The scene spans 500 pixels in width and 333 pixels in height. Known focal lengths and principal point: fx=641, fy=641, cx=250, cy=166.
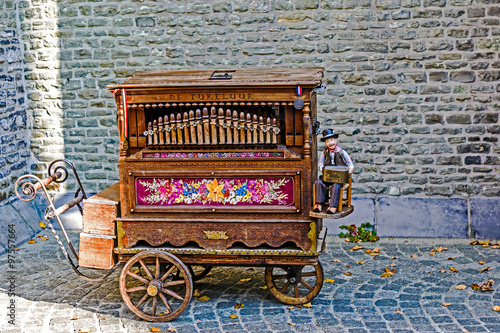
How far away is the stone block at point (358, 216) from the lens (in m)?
8.76

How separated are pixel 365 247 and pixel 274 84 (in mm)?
3345

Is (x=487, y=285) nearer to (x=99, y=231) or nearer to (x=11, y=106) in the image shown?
(x=99, y=231)

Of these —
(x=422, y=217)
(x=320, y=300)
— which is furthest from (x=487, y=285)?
(x=422, y=217)

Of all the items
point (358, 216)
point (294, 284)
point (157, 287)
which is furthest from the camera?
point (358, 216)

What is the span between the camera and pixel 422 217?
8633 millimetres

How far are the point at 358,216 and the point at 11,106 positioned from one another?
5111mm

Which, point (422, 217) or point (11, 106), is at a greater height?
point (11, 106)

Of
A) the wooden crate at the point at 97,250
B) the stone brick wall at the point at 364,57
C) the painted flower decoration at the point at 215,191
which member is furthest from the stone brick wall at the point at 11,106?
the painted flower decoration at the point at 215,191

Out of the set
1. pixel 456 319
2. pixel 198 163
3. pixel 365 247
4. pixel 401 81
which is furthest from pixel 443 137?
pixel 198 163

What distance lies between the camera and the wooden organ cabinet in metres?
5.88

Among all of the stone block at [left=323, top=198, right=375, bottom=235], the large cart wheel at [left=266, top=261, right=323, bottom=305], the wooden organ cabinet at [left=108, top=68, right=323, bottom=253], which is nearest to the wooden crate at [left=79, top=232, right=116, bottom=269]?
the wooden organ cabinet at [left=108, top=68, right=323, bottom=253]

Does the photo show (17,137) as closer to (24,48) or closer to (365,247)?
(24,48)

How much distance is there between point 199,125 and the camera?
A: 595 centimetres

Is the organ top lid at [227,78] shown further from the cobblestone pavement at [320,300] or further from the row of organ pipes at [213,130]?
the cobblestone pavement at [320,300]
